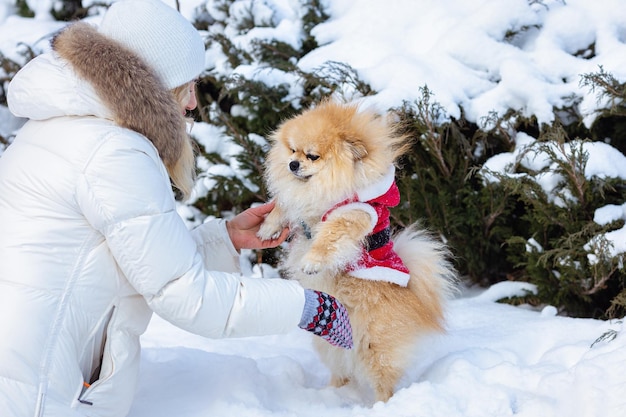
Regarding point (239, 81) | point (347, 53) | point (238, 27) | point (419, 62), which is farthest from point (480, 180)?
point (238, 27)

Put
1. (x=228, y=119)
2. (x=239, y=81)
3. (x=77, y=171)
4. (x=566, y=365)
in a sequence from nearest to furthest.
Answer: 1. (x=77, y=171)
2. (x=566, y=365)
3. (x=239, y=81)
4. (x=228, y=119)

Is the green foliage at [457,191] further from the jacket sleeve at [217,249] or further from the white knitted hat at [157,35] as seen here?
the white knitted hat at [157,35]

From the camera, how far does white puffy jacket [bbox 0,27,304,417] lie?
1718 millimetres

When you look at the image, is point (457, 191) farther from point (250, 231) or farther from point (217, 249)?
point (217, 249)

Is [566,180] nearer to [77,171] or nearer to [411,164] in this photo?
[411,164]

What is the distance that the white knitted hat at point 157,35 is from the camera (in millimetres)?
1938

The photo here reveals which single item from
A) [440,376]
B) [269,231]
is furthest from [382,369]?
[269,231]

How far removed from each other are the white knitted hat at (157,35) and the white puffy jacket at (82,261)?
0.70 ft

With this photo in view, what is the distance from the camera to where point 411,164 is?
3.76 meters

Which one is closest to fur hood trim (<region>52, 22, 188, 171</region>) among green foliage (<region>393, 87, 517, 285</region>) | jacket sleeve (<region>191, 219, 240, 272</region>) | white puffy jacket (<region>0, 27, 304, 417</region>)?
white puffy jacket (<region>0, 27, 304, 417</region>)

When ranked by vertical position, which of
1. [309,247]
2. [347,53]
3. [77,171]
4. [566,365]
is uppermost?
[77,171]

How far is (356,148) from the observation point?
8.17ft

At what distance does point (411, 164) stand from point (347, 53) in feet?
2.84

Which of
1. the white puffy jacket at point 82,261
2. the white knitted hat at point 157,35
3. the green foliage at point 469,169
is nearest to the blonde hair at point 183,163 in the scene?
the white knitted hat at point 157,35
